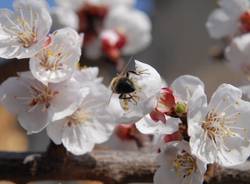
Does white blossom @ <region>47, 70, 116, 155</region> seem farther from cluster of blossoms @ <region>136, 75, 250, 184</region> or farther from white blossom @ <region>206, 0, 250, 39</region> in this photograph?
white blossom @ <region>206, 0, 250, 39</region>

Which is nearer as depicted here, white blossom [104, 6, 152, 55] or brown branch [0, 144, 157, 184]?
brown branch [0, 144, 157, 184]

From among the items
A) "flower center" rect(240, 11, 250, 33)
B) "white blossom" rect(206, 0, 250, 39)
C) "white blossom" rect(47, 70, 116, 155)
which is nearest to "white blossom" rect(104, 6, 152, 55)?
"white blossom" rect(206, 0, 250, 39)

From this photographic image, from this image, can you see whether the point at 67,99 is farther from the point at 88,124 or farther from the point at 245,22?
the point at 245,22

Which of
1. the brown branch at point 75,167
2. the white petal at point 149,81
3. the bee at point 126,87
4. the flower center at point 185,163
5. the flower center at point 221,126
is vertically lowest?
the brown branch at point 75,167

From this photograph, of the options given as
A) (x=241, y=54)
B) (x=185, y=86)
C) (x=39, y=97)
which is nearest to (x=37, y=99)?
(x=39, y=97)

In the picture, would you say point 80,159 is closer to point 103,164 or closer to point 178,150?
point 103,164

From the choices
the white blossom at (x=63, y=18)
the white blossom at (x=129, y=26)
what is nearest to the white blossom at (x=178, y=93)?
the white blossom at (x=63, y=18)

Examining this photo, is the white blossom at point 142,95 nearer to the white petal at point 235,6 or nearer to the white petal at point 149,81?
the white petal at point 149,81
